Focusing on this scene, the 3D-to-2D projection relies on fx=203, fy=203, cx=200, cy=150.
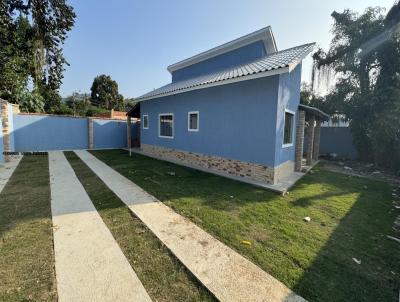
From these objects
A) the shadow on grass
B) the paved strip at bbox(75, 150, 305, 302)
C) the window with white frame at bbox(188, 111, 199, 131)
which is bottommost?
the shadow on grass

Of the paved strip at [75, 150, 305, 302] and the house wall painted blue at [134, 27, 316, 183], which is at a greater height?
the house wall painted blue at [134, 27, 316, 183]

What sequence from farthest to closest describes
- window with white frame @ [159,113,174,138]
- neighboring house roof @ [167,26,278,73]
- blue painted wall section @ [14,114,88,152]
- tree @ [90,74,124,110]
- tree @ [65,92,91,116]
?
tree @ [90,74,124,110]
tree @ [65,92,91,116]
blue painted wall section @ [14,114,88,152]
window with white frame @ [159,113,174,138]
neighboring house roof @ [167,26,278,73]

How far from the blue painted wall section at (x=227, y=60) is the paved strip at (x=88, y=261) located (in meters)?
9.33

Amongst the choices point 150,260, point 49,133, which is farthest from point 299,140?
point 49,133

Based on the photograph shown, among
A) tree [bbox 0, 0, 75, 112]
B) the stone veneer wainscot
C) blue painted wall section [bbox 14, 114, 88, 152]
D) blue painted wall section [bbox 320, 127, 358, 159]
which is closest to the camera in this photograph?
the stone veneer wainscot

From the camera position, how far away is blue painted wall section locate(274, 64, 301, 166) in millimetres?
6898

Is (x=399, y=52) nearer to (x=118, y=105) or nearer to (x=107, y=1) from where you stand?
(x=107, y=1)

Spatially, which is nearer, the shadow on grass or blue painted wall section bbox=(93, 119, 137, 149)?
the shadow on grass

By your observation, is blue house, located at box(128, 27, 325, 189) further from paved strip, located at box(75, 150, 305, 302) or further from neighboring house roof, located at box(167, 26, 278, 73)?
paved strip, located at box(75, 150, 305, 302)

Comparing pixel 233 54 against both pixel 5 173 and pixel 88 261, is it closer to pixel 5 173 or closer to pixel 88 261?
pixel 88 261

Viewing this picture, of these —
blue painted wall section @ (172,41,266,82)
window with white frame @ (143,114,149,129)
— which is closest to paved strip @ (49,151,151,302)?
blue painted wall section @ (172,41,266,82)

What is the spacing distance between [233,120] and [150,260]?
605cm

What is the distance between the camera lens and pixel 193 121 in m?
9.86

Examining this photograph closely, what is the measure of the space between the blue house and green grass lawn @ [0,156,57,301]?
5.94 meters
